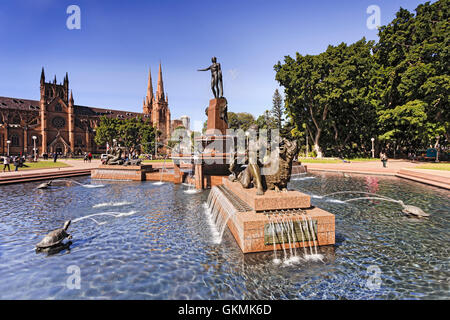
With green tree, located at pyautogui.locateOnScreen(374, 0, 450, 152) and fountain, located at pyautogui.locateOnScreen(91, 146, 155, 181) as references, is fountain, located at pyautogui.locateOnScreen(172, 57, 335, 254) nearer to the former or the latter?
fountain, located at pyautogui.locateOnScreen(91, 146, 155, 181)

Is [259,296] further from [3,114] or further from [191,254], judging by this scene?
[3,114]

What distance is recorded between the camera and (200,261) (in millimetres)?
5113

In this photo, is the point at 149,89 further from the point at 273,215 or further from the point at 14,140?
the point at 273,215

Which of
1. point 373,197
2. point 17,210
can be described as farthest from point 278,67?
point 17,210

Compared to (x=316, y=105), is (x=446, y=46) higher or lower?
higher

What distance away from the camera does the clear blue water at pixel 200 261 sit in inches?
159

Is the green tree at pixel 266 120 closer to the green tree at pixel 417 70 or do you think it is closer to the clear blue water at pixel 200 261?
the green tree at pixel 417 70

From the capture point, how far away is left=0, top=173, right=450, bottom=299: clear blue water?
4.04m

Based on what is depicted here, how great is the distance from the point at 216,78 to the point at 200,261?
14.4m

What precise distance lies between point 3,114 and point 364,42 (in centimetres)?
11004

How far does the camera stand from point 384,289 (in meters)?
4.04

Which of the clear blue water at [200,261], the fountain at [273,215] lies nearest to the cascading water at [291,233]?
the fountain at [273,215]

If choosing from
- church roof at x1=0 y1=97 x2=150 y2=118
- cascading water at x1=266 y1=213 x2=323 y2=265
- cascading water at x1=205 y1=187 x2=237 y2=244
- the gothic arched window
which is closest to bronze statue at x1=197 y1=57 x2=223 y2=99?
cascading water at x1=205 y1=187 x2=237 y2=244

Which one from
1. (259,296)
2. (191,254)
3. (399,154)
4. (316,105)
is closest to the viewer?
(259,296)
